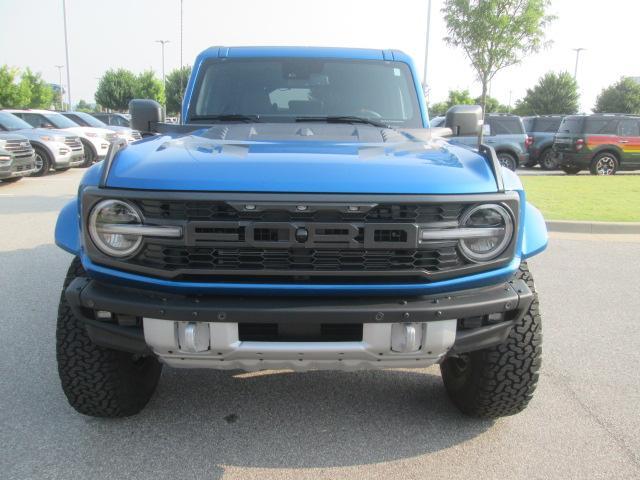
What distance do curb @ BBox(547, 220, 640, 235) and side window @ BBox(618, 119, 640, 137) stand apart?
407 inches

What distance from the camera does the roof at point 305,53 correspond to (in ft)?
13.6

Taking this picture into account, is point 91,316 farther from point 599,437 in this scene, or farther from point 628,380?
point 628,380

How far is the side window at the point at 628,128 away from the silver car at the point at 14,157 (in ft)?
51.4

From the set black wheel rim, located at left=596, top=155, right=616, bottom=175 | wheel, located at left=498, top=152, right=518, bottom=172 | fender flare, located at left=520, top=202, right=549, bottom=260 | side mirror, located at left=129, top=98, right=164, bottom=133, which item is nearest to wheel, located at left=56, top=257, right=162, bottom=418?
side mirror, located at left=129, top=98, right=164, bottom=133

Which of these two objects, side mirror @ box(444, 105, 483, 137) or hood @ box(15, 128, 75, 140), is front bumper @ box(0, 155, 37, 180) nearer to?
hood @ box(15, 128, 75, 140)

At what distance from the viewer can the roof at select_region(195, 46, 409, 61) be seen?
4.16 meters

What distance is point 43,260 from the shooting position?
20.7 feet

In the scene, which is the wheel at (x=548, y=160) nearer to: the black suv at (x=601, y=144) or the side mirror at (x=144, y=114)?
the black suv at (x=601, y=144)

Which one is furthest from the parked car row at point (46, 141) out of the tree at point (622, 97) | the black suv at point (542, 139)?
the tree at point (622, 97)

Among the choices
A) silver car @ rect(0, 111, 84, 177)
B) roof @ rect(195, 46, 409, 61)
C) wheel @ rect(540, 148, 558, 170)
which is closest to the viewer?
roof @ rect(195, 46, 409, 61)

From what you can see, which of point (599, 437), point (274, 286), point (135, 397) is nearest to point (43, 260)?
point (135, 397)

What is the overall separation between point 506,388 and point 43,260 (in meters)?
5.18

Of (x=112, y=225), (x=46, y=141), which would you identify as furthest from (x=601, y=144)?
(x=112, y=225)

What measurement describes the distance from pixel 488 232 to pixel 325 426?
1281 millimetres
